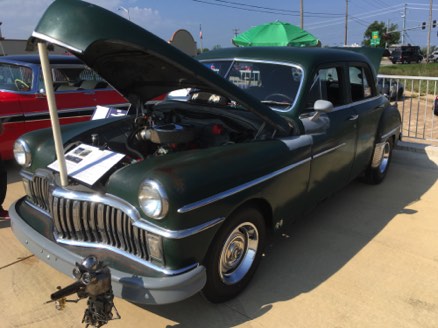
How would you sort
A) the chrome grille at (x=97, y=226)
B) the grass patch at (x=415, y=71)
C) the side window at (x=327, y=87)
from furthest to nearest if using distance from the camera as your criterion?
the grass patch at (x=415, y=71) → the side window at (x=327, y=87) → the chrome grille at (x=97, y=226)

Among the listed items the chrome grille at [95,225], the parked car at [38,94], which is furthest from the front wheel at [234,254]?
the parked car at [38,94]

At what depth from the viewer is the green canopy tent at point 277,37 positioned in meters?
11.6

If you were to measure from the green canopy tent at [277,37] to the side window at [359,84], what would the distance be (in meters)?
7.40

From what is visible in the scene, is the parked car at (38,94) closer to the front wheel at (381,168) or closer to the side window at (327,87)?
the side window at (327,87)

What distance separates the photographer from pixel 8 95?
18.0ft

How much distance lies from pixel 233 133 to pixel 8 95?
4019mm

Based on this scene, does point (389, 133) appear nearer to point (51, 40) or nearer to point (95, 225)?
point (95, 225)

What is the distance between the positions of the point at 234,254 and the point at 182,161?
811 millimetres

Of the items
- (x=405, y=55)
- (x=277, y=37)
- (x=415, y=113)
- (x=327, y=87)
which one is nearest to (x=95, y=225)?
(x=327, y=87)

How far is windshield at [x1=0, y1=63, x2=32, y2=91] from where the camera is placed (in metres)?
5.69

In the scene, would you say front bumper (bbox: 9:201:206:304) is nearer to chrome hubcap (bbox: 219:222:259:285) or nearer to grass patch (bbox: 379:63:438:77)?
chrome hubcap (bbox: 219:222:259:285)

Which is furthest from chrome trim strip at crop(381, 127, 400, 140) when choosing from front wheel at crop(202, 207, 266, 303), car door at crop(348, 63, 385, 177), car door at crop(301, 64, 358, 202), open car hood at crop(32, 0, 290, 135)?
front wheel at crop(202, 207, 266, 303)

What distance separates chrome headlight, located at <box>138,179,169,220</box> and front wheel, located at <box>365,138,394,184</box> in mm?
3548

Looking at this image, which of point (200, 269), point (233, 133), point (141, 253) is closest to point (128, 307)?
point (141, 253)
